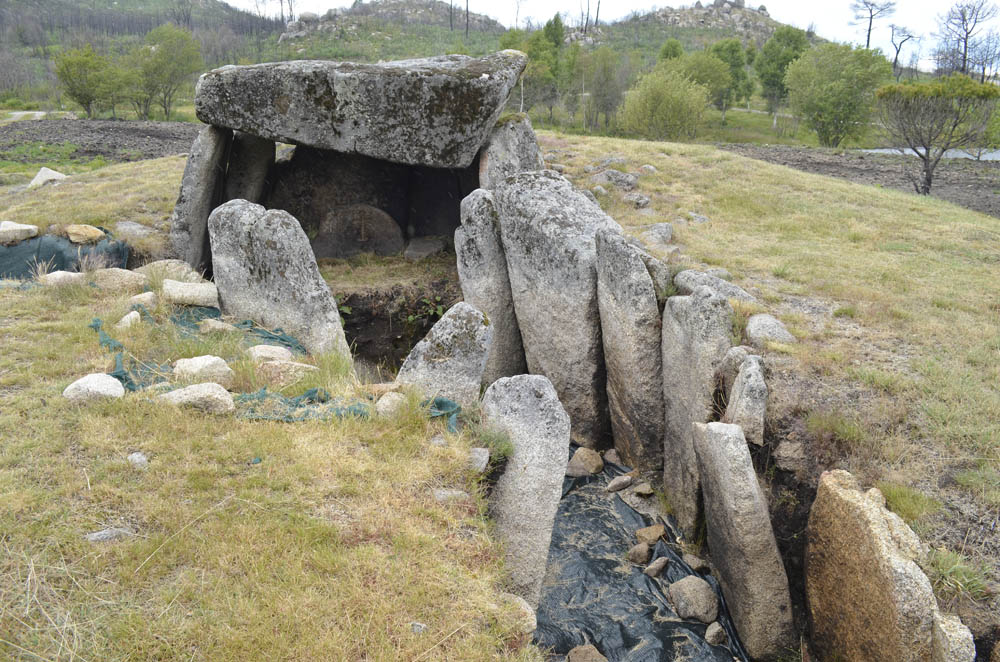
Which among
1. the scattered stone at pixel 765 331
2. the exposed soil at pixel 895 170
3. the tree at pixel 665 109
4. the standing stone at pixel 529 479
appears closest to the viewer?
the standing stone at pixel 529 479

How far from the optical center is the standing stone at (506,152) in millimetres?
10336

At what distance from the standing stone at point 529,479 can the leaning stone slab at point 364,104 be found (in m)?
5.20

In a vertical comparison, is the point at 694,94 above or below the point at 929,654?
above

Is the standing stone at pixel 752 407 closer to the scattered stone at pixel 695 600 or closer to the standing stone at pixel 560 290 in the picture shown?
the scattered stone at pixel 695 600

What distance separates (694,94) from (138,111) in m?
26.9

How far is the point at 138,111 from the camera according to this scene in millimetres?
33531

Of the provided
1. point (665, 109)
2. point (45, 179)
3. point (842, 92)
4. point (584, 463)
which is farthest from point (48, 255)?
point (842, 92)

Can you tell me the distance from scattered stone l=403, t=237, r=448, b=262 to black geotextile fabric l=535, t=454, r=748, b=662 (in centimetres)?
566

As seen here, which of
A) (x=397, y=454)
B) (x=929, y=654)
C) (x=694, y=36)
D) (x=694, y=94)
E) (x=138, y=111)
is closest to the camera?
(x=929, y=654)

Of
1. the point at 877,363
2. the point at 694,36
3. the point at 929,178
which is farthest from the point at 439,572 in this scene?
the point at 694,36

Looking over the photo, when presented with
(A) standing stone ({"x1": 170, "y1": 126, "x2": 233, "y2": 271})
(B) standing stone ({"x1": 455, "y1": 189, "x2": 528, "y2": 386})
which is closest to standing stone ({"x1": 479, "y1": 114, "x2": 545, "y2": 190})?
(B) standing stone ({"x1": 455, "y1": 189, "x2": 528, "y2": 386})

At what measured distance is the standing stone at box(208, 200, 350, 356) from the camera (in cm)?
777

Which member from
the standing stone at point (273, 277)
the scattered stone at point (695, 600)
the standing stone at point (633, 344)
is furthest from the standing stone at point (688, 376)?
the standing stone at point (273, 277)

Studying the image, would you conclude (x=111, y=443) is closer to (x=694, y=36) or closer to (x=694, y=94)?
(x=694, y=94)
